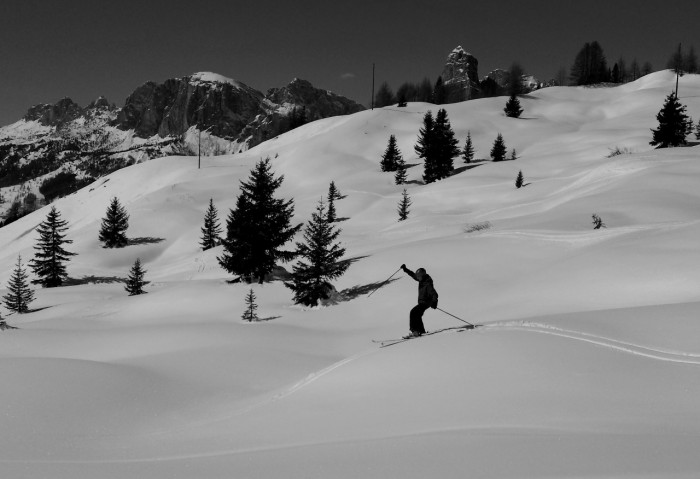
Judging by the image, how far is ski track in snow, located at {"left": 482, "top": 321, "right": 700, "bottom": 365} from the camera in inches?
274

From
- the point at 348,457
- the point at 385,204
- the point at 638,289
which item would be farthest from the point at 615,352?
the point at 385,204

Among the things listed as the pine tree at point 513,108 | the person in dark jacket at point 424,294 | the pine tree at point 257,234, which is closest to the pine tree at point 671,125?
the pine tree at point 513,108

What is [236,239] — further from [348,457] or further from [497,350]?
[348,457]

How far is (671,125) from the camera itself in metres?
48.0

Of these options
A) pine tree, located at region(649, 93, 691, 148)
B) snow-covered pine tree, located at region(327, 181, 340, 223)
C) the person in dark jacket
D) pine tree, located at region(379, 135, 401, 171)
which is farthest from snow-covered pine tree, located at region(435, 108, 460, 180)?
the person in dark jacket

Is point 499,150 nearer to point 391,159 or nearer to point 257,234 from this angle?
point 391,159

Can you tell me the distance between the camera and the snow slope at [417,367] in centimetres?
490

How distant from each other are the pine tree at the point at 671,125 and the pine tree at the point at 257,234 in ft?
151

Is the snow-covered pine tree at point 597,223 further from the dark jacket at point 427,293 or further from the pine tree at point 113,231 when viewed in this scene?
the pine tree at point 113,231

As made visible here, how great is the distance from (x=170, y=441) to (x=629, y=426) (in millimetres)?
6127

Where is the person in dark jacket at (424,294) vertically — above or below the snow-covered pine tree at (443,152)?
below

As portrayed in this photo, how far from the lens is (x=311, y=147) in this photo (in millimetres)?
82750

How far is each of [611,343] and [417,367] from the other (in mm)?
3525

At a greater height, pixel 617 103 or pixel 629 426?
pixel 617 103
